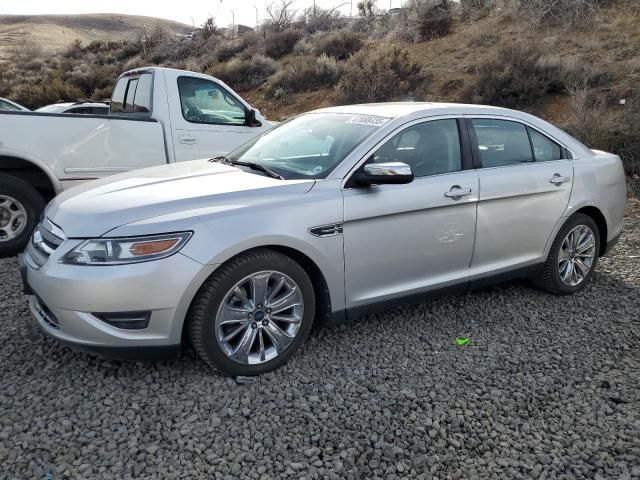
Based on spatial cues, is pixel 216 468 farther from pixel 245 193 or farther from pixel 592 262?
pixel 592 262

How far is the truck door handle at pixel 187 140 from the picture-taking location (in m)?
6.55

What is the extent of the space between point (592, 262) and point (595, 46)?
1204 cm

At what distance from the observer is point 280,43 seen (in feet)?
76.9

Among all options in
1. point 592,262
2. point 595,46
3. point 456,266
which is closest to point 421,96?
point 595,46

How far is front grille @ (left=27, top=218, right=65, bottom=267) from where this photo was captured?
341 centimetres

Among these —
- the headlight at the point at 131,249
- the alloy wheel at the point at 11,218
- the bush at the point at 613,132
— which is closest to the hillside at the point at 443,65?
the bush at the point at 613,132

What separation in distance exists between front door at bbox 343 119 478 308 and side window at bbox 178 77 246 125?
345 cm

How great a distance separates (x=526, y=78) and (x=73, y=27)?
75.5 metres

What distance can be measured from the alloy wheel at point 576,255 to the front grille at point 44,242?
3.98 metres

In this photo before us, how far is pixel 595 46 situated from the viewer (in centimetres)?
1491

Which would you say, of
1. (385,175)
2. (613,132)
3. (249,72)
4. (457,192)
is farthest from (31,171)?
(249,72)

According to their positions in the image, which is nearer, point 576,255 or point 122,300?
point 122,300

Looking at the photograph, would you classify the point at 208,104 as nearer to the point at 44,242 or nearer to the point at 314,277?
the point at 44,242

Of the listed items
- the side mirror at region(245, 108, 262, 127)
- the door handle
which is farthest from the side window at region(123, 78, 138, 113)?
the door handle
